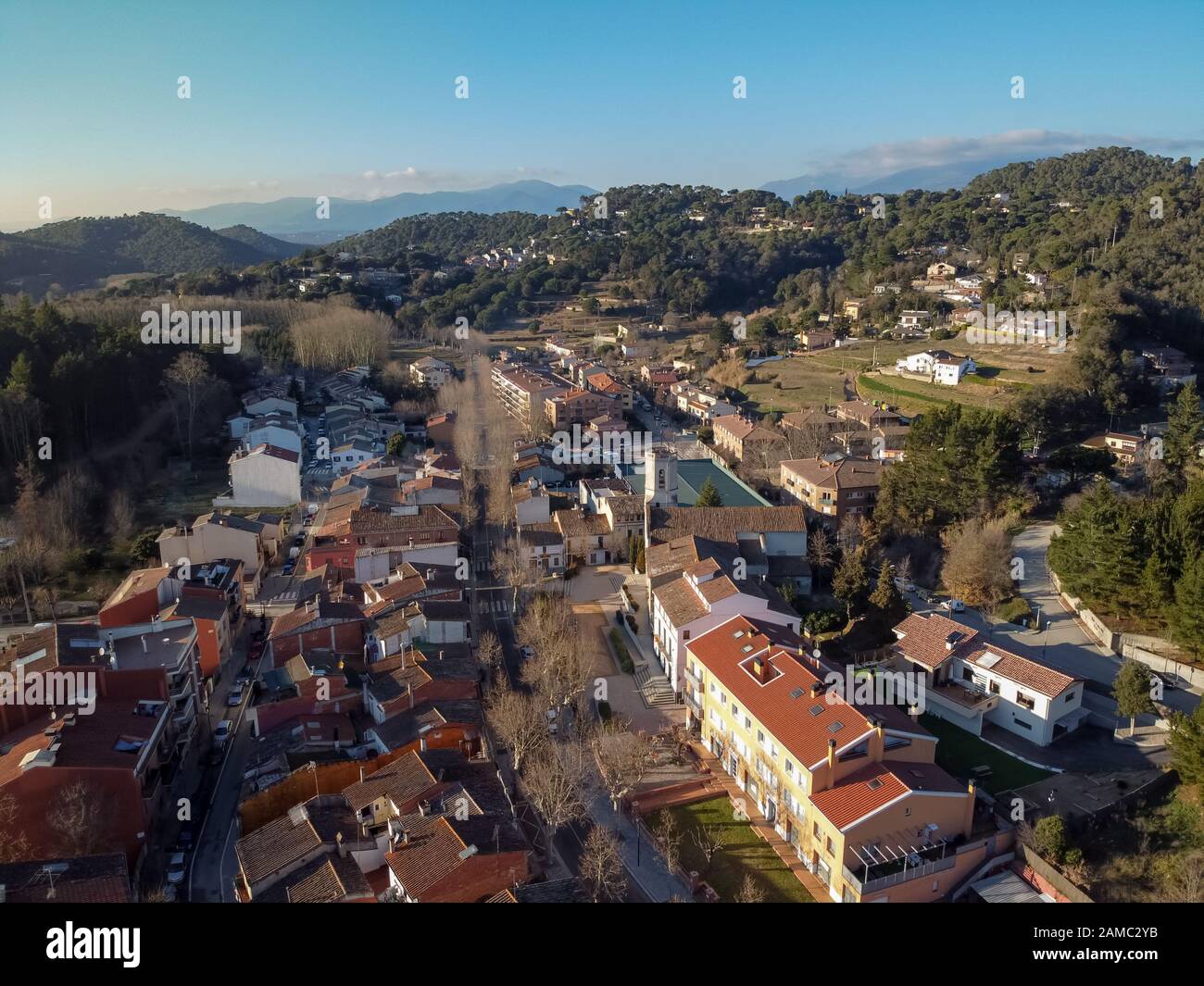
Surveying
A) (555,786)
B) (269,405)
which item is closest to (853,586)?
(555,786)

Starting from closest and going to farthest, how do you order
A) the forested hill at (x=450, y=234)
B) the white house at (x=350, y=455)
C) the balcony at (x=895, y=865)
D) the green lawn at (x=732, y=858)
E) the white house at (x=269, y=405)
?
the balcony at (x=895, y=865), the green lawn at (x=732, y=858), the white house at (x=350, y=455), the white house at (x=269, y=405), the forested hill at (x=450, y=234)

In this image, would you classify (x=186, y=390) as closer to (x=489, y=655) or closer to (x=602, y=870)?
(x=489, y=655)

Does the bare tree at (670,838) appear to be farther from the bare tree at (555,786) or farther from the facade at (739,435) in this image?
the facade at (739,435)

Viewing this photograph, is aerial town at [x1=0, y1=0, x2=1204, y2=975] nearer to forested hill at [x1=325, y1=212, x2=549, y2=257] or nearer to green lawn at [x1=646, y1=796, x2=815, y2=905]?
green lawn at [x1=646, y1=796, x2=815, y2=905]

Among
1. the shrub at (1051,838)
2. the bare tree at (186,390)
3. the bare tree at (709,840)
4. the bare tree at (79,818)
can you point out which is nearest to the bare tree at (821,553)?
the bare tree at (709,840)

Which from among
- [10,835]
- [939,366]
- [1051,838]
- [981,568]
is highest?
[939,366]

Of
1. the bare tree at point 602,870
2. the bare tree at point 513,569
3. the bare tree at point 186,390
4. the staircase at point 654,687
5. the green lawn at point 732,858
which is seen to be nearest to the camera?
the bare tree at point 602,870
